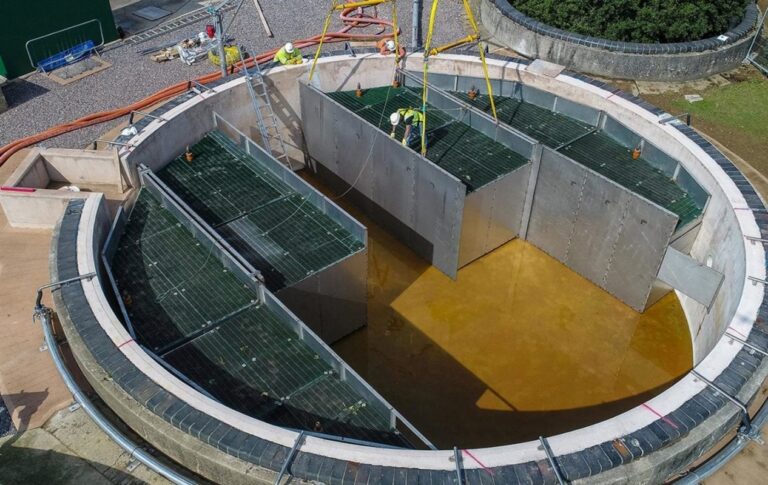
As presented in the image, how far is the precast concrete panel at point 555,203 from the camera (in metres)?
24.2

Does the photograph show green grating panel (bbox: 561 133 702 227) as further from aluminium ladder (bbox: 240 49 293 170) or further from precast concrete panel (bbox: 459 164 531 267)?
aluminium ladder (bbox: 240 49 293 170)

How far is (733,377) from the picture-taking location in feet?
51.5

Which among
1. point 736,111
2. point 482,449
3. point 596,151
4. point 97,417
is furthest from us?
point 736,111

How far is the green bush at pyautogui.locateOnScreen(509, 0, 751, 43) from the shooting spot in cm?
3084

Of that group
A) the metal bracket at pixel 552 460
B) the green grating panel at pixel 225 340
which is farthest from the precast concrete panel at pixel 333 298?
the metal bracket at pixel 552 460

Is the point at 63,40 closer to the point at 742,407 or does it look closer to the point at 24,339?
the point at 24,339

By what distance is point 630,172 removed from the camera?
2458cm

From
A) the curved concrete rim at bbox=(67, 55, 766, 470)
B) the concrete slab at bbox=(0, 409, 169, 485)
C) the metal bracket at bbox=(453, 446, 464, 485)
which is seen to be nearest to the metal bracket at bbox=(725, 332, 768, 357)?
the curved concrete rim at bbox=(67, 55, 766, 470)

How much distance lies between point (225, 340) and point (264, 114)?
13.1 m

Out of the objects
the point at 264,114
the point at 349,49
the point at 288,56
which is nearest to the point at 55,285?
the point at 264,114

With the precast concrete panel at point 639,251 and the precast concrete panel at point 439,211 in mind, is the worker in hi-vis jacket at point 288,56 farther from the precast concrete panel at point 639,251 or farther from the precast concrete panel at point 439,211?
the precast concrete panel at point 639,251

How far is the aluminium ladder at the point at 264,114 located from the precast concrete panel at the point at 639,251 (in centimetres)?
1353

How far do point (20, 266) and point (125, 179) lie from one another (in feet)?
14.6

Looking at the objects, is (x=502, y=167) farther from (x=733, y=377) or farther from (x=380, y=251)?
(x=733, y=377)
